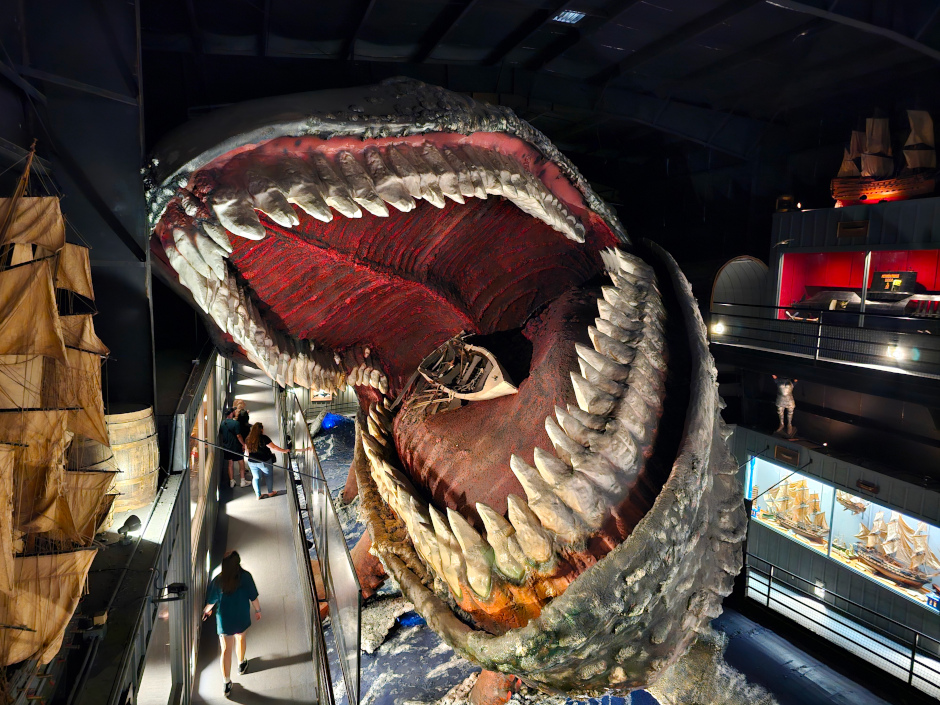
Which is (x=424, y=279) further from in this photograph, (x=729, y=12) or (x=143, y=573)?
(x=729, y=12)

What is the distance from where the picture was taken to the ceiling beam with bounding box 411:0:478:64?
5.73ft

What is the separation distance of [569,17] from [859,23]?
129 cm

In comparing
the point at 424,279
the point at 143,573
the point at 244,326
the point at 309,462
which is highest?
the point at 424,279

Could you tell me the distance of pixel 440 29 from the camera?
181 cm

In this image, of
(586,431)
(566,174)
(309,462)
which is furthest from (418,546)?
(309,462)

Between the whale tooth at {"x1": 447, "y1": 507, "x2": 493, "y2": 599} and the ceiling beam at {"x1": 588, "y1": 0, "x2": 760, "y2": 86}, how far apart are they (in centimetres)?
194

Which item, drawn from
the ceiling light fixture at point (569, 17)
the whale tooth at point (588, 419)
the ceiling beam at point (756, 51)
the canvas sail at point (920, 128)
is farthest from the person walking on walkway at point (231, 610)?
the canvas sail at point (920, 128)

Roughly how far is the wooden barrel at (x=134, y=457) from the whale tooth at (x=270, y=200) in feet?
2.42

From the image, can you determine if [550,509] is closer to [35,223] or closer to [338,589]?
[338,589]

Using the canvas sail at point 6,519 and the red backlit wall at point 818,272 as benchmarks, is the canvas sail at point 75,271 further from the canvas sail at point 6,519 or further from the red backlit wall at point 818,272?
the red backlit wall at point 818,272

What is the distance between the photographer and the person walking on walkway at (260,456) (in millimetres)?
3696

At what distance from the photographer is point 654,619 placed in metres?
1.16

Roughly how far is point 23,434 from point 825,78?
348 cm

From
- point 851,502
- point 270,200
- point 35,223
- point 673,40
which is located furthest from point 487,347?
point 851,502
